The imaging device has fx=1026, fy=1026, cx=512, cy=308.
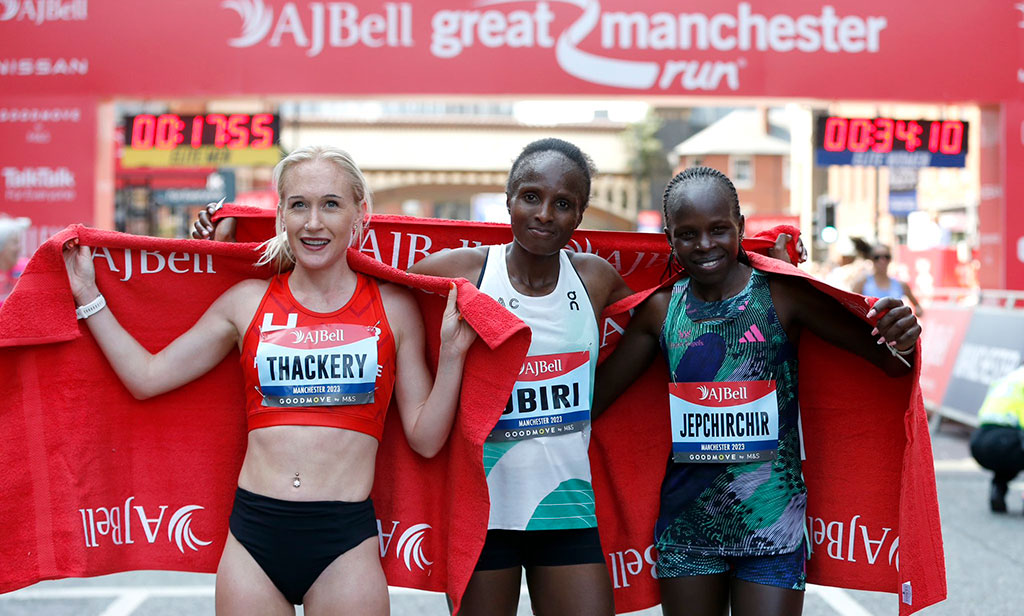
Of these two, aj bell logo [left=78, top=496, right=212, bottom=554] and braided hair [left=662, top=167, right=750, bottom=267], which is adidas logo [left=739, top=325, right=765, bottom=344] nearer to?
braided hair [left=662, top=167, right=750, bottom=267]

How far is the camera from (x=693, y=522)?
3178mm

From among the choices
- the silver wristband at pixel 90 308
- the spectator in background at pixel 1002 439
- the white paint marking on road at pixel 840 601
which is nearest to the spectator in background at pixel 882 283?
the spectator in background at pixel 1002 439

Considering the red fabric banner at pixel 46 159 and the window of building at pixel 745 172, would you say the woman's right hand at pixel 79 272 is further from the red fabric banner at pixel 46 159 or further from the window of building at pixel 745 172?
the window of building at pixel 745 172

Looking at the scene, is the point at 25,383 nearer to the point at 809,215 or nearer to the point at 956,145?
the point at 956,145

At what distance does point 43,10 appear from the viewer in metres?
12.9

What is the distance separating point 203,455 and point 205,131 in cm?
1080

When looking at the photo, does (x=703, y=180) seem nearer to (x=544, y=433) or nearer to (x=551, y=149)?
(x=551, y=149)

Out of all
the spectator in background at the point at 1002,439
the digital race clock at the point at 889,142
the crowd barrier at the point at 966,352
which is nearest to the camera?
the spectator in background at the point at 1002,439

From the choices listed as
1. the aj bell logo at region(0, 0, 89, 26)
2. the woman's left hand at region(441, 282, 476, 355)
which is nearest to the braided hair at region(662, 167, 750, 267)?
the woman's left hand at region(441, 282, 476, 355)

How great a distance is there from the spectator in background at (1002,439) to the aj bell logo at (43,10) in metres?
11.3

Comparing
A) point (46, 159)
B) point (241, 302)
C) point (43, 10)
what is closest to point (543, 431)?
point (241, 302)

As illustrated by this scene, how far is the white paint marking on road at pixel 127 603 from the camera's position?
5.29 metres

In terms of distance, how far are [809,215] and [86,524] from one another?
19104 millimetres

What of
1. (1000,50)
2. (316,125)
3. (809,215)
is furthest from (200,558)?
(316,125)
